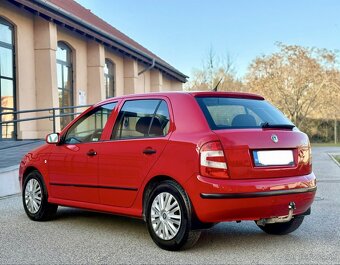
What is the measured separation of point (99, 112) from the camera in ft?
22.0

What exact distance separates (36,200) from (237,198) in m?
3.23

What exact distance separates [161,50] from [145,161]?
35.2 metres

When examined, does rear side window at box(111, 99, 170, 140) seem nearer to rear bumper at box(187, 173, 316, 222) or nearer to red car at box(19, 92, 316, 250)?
red car at box(19, 92, 316, 250)

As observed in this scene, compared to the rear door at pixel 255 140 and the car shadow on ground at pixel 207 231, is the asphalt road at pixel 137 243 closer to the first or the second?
the car shadow on ground at pixel 207 231

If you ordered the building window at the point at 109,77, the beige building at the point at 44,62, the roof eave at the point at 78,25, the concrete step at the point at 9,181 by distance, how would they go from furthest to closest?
the building window at the point at 109,77 → the beige building at the point at 44,62 → the roof eave at the point at 78,25 → the concrete step at the point at 9,181

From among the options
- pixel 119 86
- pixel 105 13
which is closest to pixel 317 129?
pixel 105 13

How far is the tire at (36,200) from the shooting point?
23.0ft

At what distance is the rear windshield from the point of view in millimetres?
5363

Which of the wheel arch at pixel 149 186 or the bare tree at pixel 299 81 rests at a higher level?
the bare tree at pixel 299 81

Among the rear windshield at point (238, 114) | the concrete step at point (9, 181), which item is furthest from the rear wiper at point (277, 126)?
the concrete step at point (9, 181)

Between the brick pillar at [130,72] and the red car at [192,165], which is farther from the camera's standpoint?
the brick pillar at [130,72]

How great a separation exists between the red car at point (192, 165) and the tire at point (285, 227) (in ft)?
0.04

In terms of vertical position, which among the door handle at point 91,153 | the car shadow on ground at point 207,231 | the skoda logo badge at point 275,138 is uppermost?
the skoda logo badge at point 275,138

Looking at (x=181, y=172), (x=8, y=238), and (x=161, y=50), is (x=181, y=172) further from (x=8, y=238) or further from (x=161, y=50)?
(x=161, y=50)
